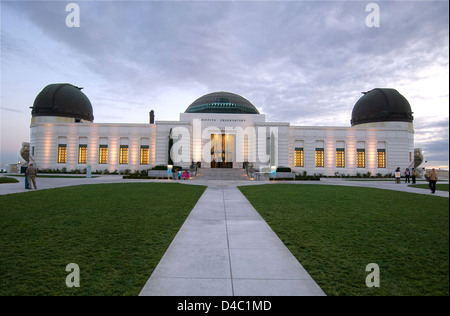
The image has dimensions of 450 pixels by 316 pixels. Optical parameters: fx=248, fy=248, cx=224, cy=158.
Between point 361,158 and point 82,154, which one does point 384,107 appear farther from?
point 82,154

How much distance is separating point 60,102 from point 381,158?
55701 mm

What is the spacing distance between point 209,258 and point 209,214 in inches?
175

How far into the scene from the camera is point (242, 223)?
7.99 metres

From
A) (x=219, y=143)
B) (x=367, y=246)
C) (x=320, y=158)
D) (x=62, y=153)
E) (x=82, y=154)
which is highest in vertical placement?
(x=219, y=143)

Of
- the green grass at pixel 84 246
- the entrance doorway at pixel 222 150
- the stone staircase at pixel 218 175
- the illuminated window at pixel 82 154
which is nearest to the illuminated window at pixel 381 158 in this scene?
the stone staircase at pixel 218 175

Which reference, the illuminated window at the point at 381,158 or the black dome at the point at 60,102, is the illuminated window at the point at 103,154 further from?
the illuminated window at the point at 381,158

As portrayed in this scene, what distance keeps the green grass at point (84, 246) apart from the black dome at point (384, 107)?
149 feet

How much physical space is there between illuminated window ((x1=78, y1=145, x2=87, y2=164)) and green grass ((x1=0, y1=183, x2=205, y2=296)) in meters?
34.6

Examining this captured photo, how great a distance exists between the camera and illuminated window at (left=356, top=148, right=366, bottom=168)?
135 feet

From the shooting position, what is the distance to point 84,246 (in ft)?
18.3

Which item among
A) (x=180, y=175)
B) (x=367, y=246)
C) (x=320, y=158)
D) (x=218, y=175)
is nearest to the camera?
(x=367, y=246)

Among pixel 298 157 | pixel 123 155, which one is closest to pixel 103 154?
pixel 123 155

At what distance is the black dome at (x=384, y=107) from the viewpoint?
141 ft
